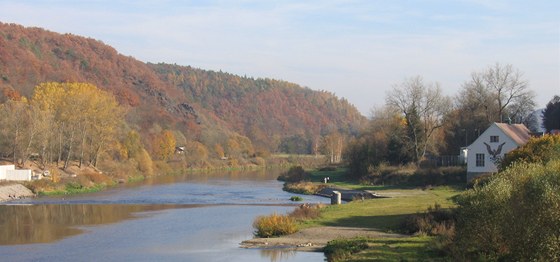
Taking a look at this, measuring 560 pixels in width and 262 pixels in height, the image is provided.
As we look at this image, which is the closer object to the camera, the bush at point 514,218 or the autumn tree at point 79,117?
the bush at point 514,218

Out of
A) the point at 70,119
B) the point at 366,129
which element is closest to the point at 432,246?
the point at 70,119

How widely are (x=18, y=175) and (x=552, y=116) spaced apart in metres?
57.2

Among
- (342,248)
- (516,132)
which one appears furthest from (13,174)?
(342,248)

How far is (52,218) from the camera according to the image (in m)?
47.5

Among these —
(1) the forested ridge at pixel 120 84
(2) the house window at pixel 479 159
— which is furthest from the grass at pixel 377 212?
(1) the forested ridge at pixel 120 84

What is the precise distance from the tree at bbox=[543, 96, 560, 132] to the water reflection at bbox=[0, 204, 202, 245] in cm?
4685

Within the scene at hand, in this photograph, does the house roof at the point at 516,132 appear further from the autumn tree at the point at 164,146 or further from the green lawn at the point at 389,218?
the autumn tree at the point at 164,146

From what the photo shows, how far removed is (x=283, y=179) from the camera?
3861 inches

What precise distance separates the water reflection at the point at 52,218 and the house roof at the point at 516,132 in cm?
2854

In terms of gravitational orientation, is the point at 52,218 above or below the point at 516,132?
below

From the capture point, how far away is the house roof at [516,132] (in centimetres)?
6575

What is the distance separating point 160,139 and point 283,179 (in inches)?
1453

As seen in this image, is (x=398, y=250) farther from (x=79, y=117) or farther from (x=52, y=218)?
(x=79, y=117)

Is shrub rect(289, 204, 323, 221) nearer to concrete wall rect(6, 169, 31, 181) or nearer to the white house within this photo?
the white house
